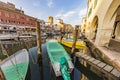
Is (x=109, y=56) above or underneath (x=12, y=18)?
underneath

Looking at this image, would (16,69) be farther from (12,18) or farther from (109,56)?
(12,18)

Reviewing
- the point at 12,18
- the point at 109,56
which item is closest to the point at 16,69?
the point at 109,56

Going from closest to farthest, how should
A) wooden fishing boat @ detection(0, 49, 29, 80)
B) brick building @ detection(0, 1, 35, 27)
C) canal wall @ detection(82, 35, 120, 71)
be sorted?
wooden fishing boat @ detection(0, 49, 29, 80) < canal wall @ detection(82, 35, 120, 71) < brick building @ detection(0, 1, 35, 27)

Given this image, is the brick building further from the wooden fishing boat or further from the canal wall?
the canal wall

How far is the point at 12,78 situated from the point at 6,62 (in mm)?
1471

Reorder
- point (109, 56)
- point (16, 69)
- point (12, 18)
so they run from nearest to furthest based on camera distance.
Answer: point (16, 69) → point (109, 56) → point (12, 18)

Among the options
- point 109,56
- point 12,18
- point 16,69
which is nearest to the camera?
point 16,69

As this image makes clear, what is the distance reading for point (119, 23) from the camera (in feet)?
28.3

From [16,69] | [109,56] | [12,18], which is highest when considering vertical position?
[12,18]

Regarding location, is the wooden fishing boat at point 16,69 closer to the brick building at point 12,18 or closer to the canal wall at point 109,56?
the canal wall at point 109,56

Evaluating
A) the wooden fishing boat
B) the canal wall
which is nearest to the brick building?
the wooden fishing boat

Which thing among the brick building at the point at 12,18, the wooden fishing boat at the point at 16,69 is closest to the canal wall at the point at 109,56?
the wooden fishing boat at the point at 16,69

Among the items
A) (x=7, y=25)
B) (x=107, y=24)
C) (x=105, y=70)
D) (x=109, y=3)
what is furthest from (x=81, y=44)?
(x=7, y=25)

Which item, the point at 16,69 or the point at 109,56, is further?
the point at 109,56
